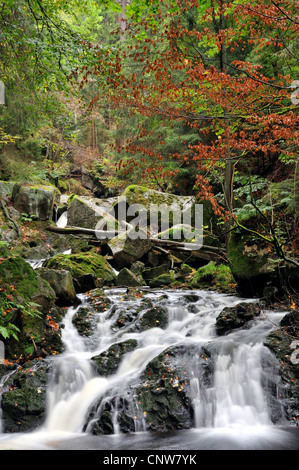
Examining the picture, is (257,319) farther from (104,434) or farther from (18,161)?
(18,161)

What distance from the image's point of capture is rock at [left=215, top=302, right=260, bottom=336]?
618 centimetres

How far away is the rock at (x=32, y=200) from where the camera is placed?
50.1 ft

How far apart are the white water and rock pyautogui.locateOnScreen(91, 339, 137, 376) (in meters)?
0.11

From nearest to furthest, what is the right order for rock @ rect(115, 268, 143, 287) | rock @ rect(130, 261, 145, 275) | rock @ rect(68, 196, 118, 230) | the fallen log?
rock @ rect(115, 268, 143, 287) → the fallen log → rock @ rect(130, 261, 145, 275) → rock @ rect(68, 196, 118, 230)

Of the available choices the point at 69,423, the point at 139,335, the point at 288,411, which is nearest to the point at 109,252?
the point at 139,335

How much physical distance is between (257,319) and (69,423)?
13.7 ft

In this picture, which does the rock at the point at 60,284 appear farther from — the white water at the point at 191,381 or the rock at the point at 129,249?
the rock at the point at 129,249

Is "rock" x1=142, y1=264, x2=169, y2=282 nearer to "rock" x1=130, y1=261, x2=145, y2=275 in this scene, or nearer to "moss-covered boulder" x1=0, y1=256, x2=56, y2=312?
"rock" x1=130, y1=261, x2=145, y2=275

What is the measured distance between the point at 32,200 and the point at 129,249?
6897mm

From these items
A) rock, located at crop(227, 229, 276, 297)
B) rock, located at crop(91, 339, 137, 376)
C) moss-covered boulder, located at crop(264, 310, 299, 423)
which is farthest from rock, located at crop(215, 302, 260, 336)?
rock, located at crop(91, 339, 137, 376)

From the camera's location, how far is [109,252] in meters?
12.2

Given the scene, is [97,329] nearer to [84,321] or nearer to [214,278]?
[84,321]
